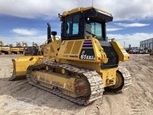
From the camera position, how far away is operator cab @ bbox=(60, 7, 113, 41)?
598 centimetres

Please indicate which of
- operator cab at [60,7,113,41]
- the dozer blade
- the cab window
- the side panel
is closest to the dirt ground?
the dozer blade

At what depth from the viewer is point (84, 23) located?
19.6 feet

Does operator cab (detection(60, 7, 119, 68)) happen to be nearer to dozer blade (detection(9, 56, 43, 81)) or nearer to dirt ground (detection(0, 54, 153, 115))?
dirt ground (detection(0, 54, 153, 115))

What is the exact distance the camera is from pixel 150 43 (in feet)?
281

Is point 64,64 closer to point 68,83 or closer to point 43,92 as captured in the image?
point 68,83

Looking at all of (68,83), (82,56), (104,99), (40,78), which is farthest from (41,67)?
(104,99)

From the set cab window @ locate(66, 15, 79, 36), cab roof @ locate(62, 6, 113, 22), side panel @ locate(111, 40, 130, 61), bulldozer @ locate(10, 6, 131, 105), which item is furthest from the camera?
side panel @ locate(111, 40, 130, 61)

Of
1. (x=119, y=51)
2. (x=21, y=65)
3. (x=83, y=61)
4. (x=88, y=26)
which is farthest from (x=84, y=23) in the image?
(x=21, y=65)

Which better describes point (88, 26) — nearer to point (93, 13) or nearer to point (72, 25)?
point (93, 13)

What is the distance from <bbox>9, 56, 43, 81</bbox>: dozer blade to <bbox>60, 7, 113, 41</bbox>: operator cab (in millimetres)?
2648

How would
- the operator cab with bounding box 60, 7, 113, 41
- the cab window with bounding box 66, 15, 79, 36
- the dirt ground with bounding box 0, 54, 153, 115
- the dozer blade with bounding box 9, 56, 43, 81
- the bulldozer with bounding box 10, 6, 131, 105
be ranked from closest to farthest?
the dirt ground with bounding box 0, 54, 153, 115, the bulldozer with bounding box 10, 6, 131, 105, the operator cab with bounding box 60, 7, 113, 41, the cab window with bounding box 66, 15, 79, 36, the dozer blade with bounding box 9, 56, 43, 81

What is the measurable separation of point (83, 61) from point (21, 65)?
3.85 m

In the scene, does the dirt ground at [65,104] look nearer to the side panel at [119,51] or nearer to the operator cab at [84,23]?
the side panel at [119,51]

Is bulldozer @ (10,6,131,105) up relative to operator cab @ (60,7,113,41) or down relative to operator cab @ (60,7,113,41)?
down
